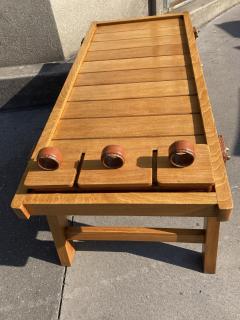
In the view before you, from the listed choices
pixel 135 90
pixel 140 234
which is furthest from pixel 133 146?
pixel 135 90

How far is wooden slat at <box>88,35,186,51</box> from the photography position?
9.50 feet

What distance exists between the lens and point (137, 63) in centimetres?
263

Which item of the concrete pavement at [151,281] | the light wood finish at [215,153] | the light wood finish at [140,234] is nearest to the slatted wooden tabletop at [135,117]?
the light wood finish at [215,153]

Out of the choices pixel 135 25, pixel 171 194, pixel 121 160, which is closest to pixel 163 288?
pixel 171 194

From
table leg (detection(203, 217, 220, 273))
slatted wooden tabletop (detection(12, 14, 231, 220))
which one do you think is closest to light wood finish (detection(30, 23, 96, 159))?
slatted wooden tabletop (detection(12, 14, 231, 220))

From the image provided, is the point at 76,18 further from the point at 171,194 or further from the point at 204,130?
the point at 171,194

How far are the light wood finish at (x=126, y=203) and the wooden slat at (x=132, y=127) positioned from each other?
459mm

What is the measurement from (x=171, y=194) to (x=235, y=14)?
18.5 ft

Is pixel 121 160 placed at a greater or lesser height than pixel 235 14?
greater

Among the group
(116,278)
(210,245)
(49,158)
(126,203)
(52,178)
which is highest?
(49,158)

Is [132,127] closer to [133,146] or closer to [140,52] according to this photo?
[133,146]

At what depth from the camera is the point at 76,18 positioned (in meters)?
4.00

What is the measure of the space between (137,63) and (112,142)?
109cm

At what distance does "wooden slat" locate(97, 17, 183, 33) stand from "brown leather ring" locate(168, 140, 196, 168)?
87.1 inches
